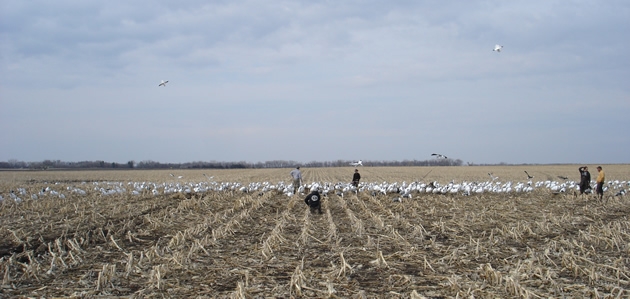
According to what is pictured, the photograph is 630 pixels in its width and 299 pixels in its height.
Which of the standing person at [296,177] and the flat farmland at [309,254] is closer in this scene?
the flat farmland at [309,254]

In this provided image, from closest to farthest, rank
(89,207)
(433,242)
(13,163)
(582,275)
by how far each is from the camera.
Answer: (582,275) → (433,242) → (89,207) → (13,163)

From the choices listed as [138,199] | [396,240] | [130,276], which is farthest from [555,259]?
[138,199]

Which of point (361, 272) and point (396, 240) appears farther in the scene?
point (396, 240)

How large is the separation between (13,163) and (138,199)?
121385 mm

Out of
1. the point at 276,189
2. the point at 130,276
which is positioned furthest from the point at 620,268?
the point at 276,189

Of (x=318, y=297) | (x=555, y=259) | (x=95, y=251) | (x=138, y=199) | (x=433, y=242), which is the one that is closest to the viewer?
(x=318, y=297)

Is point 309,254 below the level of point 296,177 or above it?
below

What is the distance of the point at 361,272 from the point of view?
6.66m

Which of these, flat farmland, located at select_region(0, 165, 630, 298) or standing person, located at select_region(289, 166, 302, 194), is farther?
standing person, located at select_region(289, 166, 302, 194)

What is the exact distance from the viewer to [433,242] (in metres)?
8.81

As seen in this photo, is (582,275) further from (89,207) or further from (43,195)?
(43,195)

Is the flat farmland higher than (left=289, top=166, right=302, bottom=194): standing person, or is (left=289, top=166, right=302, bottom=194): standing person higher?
(left=289, top=166, right=302, bottom=194): standing person

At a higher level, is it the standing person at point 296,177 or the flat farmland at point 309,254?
the standing person at point 296,177

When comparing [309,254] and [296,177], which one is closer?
[309,254]
